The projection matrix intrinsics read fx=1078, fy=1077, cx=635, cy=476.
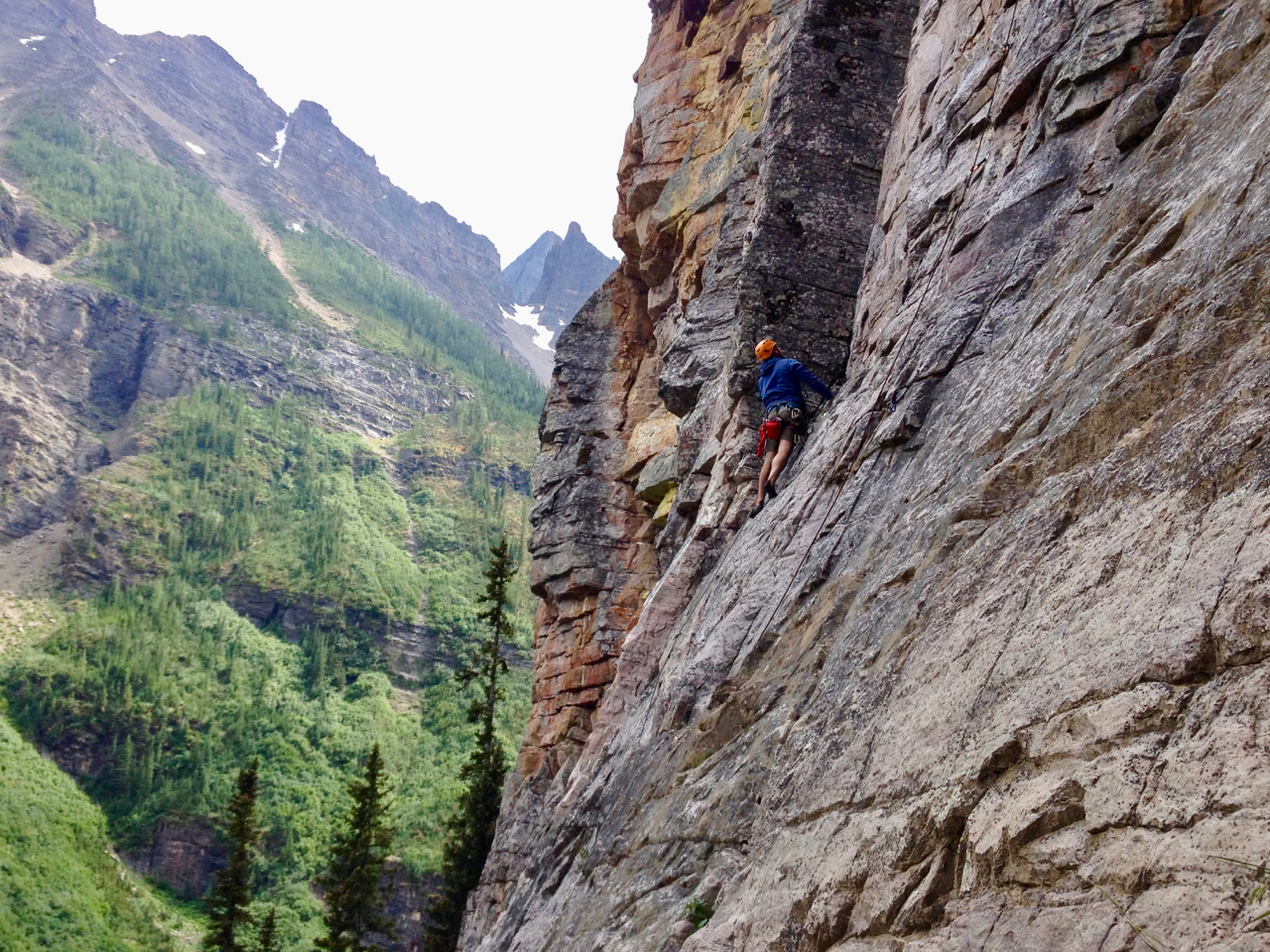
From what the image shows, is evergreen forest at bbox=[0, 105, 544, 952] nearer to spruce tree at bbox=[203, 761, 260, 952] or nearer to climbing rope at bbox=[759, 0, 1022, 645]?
spruce tree at bbox=[203, 761, 260, 952]

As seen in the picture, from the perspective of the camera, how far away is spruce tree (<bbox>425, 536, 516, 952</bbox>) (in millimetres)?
34250

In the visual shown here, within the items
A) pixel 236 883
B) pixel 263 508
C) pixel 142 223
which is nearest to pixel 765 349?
pixel 236 883

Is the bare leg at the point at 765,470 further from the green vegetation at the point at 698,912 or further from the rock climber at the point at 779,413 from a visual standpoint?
the green vegetation at the point at 698,912

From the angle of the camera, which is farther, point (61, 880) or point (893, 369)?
point (61, 880)

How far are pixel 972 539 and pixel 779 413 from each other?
6349mm

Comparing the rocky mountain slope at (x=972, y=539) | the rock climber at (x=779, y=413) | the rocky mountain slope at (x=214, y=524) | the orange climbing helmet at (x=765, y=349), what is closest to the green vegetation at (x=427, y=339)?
the rocky mountain slope at (x=214, y=524)

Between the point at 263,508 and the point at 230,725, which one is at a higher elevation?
the point at 263,508

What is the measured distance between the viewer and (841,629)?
9492 mm

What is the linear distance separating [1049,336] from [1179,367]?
2.08 meters

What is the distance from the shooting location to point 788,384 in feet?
47.6

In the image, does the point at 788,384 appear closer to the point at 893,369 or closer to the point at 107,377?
the point at 893,369

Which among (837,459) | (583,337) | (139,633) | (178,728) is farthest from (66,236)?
(837,459)

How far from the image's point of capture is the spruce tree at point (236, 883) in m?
32.8

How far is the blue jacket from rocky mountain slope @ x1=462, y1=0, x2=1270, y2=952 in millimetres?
703
